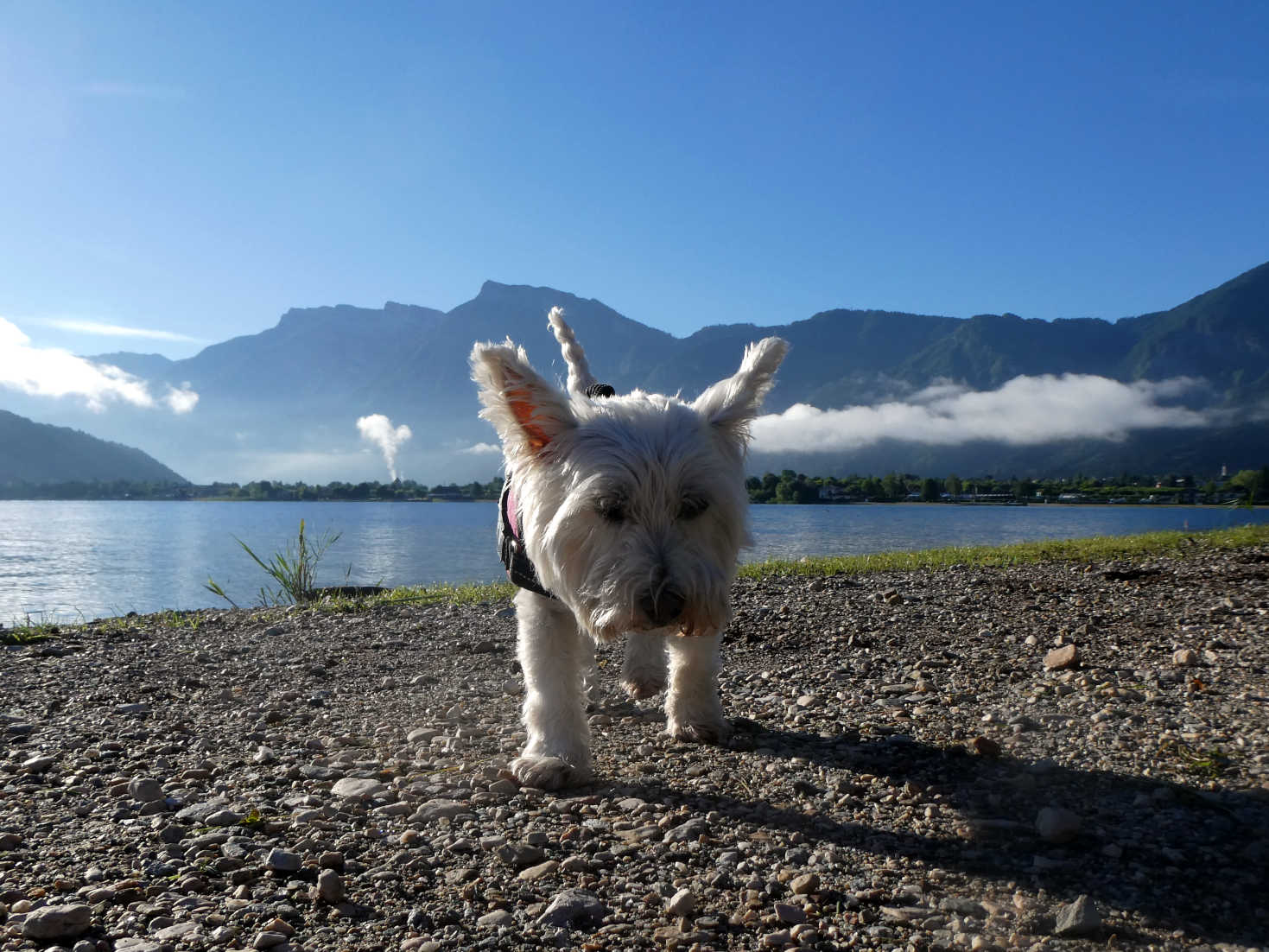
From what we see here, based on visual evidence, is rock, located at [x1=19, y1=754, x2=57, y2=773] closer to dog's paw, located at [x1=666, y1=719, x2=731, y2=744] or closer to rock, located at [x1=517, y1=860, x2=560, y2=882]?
rock, located at [x1=517, y1=860, x2=560, y2=882]

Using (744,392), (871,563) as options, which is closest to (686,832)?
(744,392)

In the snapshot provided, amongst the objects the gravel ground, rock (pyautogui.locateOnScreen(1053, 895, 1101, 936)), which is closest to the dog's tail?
the gravel ground

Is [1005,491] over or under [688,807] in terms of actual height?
over

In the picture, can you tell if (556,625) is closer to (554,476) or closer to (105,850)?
(554,476)

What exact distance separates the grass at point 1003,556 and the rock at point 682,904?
9.09m

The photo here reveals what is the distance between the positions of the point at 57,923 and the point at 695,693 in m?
3.12

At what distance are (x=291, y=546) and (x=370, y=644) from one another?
19.5 ft

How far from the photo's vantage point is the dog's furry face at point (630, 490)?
359 centimetres

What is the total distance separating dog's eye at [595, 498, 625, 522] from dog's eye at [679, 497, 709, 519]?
0.90 feet

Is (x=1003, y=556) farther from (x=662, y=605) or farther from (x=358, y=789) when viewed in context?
(x=358, y=789)

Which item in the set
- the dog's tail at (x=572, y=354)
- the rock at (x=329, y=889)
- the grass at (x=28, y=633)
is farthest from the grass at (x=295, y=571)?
the rock at (x=329, y=889)

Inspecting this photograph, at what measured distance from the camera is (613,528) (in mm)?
3783

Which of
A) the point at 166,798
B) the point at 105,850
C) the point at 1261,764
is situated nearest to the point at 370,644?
the point at 166,798

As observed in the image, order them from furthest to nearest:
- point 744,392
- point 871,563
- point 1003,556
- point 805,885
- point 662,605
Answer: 1. point 1003,556
2. point 871,563
3. point 744,392
4. point 662,605
5. point 805,885
